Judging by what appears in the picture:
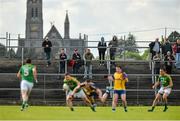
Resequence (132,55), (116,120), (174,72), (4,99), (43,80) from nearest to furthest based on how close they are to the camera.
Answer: (116,120), (4,99), (43,80), (174,72), (132,55)

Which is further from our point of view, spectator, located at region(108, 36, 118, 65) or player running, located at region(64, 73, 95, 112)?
spectator, located at region(108, 36, 118, 65)

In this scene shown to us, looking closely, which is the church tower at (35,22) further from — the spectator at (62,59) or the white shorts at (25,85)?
the white shorts at (25,85)

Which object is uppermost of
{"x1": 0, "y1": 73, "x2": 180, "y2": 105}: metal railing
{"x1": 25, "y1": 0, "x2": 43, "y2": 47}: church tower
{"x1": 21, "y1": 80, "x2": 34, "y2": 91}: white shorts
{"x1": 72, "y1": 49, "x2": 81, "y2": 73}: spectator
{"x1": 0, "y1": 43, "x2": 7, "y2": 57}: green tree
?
{"x1": 25, "y1": 0, "x2": 43, "y2": 47}: church tower

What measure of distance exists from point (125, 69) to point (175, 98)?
403 centimetres

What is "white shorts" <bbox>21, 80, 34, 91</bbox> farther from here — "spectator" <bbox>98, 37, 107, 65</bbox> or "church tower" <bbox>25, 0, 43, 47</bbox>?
"church tower" <bbox>25, 0, 43, 47</bbox>

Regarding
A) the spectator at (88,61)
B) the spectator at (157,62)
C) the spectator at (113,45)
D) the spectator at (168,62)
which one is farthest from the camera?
the spectator at (113,45)

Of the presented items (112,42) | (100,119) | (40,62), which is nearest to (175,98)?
(112,42)

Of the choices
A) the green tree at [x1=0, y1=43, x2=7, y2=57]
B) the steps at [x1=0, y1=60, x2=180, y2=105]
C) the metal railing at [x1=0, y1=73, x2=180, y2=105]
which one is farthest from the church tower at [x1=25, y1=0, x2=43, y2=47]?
the metal railing at [x1=0, y1=73, x2=180, y2=105]

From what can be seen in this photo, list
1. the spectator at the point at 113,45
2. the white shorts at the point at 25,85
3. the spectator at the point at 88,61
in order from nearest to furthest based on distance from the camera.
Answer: the white shorts at the point at 25,85, the spectator at the point at 88,61, the spectator at the point at 113,45

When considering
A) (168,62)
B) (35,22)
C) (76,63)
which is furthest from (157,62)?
(35,22)

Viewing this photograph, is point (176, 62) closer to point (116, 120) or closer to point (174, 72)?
point (174, 72)

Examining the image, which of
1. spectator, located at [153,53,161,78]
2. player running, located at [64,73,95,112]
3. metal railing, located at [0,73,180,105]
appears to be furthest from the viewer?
spectator, located at [153,53,161,78]

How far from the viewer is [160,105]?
3384 cm

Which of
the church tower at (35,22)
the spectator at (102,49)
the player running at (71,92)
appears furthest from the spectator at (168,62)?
the church tower at (35,22)
